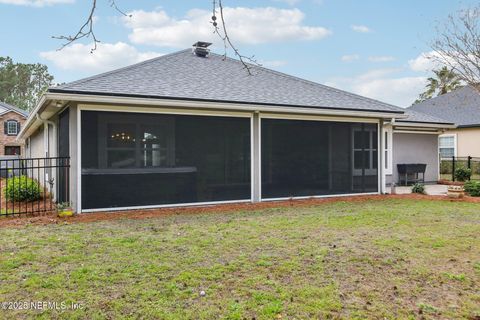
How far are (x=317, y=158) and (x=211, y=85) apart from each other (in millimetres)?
3793

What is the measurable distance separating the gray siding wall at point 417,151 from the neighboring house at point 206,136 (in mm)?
3107

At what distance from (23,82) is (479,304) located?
64.7m

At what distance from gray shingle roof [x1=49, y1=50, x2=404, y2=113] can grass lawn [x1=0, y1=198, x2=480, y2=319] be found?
129 inches

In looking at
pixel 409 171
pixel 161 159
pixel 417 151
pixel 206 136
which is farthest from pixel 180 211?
pixel 417 151

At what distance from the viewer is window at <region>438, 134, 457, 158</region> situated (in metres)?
21.2

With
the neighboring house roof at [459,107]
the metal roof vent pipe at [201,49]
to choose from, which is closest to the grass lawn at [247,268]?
the metal roof vent pipe at [201,49]

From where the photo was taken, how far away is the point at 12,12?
480 cm

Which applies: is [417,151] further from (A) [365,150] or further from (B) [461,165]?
(A) [365,150]

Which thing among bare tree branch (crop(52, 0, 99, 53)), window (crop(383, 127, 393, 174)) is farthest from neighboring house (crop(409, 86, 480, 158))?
bare tree branch (crop(52, 0, 99, 53))

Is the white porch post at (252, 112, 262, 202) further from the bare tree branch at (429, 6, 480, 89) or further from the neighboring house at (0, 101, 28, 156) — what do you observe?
the neighboring house at (0, 101, 28, 156)

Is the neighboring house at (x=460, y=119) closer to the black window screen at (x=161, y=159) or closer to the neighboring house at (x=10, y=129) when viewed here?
the black window screen at (x=161, y=159)

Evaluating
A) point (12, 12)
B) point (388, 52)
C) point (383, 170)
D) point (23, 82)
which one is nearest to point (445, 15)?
point (388, 52)

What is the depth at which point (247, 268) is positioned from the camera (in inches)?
182

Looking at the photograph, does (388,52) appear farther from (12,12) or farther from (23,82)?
(23,82)
